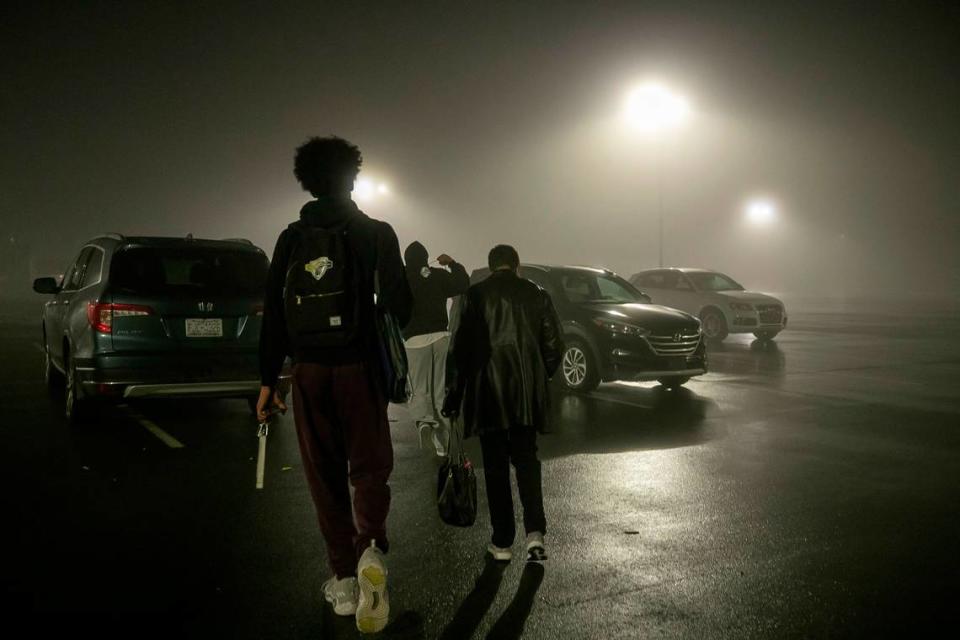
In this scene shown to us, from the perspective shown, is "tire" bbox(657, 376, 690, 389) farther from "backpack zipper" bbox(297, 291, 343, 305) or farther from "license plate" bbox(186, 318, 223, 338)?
"backpack zipper" bbox(297, 291, 343, 305)

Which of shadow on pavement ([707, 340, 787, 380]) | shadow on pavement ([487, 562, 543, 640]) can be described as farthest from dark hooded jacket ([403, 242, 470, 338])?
shadow on pavement ([707, 340, 787, 380])

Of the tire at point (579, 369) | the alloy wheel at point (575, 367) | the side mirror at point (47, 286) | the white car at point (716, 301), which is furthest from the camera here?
the white car at point (716, 301)

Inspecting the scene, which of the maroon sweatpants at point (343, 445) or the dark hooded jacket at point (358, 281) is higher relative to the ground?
the dark hooded jacket at point (358, 281)

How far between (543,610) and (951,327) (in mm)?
23243

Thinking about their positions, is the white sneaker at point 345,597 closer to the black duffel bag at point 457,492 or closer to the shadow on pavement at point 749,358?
the black duffel bag at point 457,492

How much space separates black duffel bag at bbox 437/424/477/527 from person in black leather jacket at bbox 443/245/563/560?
0.12 m

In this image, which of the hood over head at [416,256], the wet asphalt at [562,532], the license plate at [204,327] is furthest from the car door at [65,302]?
the hood over head at [416,256]

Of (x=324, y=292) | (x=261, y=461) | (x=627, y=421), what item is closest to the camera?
(x=324, y=292)

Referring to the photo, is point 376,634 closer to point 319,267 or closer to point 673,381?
point 319,267

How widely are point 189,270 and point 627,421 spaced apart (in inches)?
193

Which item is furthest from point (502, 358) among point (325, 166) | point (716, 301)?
point (716, 301)

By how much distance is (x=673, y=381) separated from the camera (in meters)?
11.1

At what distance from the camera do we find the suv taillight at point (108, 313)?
744 cm

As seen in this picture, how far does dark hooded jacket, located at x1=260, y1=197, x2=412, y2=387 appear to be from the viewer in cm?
350
